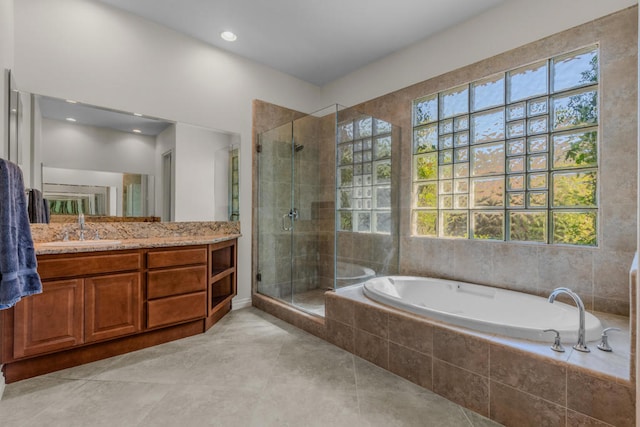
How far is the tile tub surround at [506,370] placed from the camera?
47.7 inches

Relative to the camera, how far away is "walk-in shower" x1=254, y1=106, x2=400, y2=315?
303 cm

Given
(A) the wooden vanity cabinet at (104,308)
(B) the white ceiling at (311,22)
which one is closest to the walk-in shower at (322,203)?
(B) the white ceiling at (311,22)

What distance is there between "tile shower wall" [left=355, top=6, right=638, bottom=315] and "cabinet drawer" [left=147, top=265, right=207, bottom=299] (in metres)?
2.34

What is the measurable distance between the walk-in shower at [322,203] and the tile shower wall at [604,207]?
96 cm

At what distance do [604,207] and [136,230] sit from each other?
357 cm

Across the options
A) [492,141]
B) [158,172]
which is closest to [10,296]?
[158,172]

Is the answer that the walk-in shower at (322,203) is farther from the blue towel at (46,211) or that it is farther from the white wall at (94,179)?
the blue towel at (46,211)

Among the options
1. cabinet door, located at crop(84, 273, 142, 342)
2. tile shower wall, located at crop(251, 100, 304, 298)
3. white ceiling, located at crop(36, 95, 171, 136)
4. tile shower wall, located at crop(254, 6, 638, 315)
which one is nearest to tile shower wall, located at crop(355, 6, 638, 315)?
tile shower wall, located at crop(254, 6, 638, 315)

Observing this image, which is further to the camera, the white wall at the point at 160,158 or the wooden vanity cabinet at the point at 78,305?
the white wall at the point at 160,158

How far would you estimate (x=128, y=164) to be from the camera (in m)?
2.58

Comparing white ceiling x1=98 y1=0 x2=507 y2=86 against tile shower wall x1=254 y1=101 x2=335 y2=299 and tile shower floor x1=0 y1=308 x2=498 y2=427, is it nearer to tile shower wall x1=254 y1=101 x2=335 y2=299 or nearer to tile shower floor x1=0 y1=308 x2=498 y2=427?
tile shower wall x1=254 y1=101 x2=335 y2=299

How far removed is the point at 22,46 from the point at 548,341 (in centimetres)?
382

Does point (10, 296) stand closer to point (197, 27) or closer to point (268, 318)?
point (268, 318)

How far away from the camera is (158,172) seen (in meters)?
2.70
